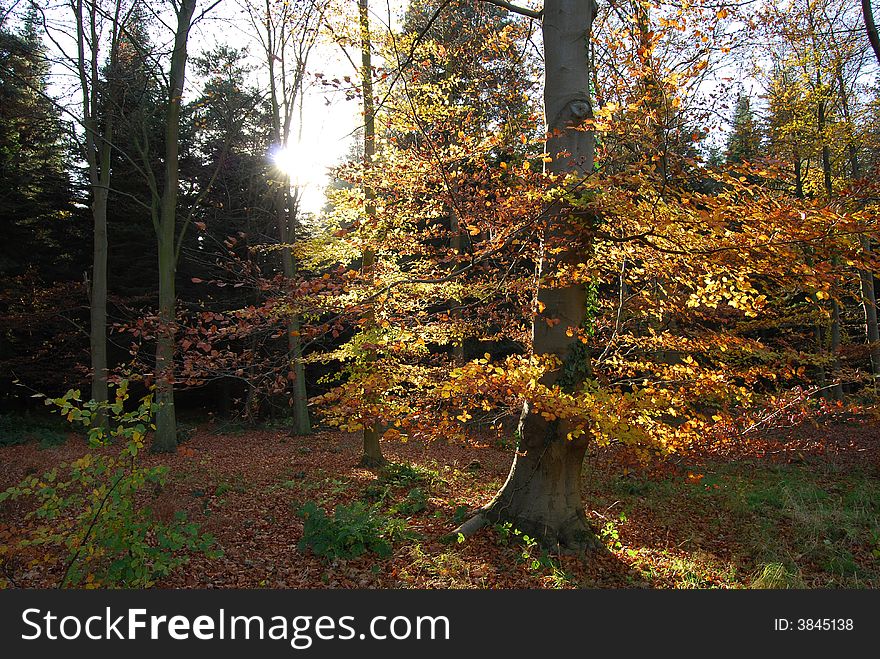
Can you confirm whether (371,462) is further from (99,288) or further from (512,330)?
(99,288)

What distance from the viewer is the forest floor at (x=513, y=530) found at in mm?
5371

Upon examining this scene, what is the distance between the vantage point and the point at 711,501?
8328 millimetres

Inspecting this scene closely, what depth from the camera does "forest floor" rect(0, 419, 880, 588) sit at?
5371 mm

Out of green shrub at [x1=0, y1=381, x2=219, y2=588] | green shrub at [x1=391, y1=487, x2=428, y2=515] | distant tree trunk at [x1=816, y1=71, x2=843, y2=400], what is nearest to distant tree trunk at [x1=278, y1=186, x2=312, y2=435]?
green shrub at [x1=391, y1=487, x2=428, y2=515]

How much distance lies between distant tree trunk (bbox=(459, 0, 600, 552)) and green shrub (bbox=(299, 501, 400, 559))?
0.96 meters

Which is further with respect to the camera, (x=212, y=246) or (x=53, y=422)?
(x=212, y=246)

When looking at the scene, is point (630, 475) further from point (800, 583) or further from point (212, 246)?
point (212, 246)

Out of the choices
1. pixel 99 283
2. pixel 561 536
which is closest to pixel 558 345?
pixel 561 536

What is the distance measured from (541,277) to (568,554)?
9.96ft

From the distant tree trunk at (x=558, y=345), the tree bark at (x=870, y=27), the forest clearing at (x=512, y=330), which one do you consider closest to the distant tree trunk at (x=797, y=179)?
the forest clearing at (x=512, y=330)

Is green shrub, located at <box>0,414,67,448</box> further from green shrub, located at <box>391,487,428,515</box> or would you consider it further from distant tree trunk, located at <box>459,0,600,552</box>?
distant tree trunk, located at <box>459,0,600,552</box>

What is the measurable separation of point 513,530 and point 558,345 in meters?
2.16

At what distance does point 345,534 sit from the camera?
5922mm

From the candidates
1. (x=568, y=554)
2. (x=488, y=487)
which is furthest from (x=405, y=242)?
(x=568, y=554)
